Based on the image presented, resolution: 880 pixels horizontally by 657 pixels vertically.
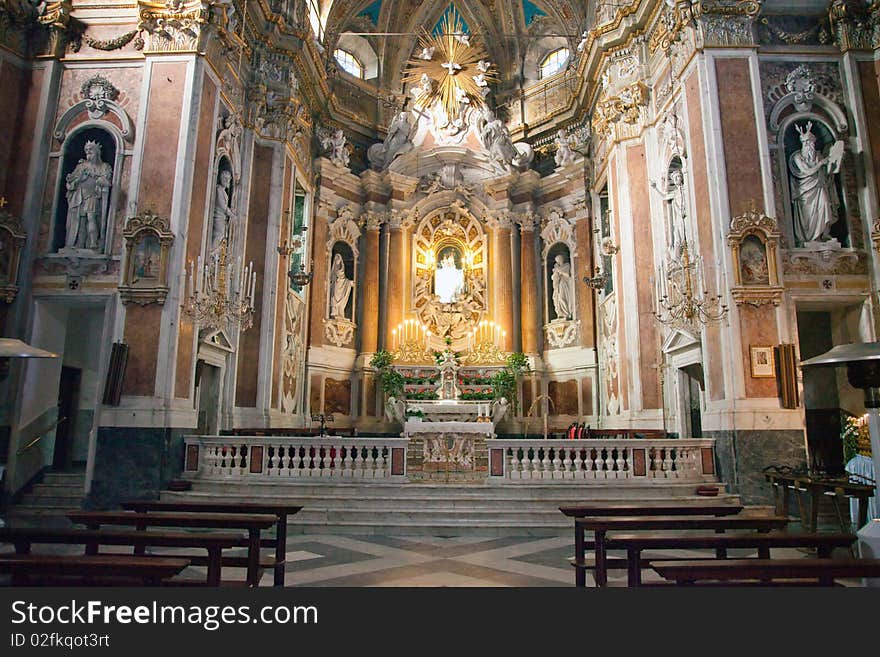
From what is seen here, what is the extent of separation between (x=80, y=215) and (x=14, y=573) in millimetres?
8434

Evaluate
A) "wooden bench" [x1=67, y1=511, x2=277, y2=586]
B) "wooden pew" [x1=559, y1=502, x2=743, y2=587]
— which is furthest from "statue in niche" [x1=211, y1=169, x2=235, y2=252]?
"wooden pew" [x1=559, y1=502, x2=743, y2=587]

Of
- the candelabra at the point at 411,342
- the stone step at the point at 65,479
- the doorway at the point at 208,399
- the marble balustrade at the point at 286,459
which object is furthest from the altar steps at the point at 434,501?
the candelabra at the point at 411,342

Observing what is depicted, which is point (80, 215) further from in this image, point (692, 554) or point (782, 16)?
point (782, 16)

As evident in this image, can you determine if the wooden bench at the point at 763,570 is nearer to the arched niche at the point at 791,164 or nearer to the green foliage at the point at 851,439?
the green foliage at the point at 851,439

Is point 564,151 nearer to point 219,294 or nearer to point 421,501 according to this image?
point 219,294

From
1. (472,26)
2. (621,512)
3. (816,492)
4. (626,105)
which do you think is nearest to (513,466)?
(816,492)

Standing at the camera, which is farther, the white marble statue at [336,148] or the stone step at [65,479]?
the white marble statue at [336,148]

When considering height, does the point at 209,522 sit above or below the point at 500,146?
below

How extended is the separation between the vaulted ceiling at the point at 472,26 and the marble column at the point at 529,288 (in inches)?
218

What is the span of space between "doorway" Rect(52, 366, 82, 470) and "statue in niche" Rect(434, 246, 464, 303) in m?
9.80

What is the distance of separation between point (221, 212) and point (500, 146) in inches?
377

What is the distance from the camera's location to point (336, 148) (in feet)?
58.1

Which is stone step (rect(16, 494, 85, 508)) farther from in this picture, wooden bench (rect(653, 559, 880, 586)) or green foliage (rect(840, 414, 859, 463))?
green foliage (rect(840, 414, 859, 463))

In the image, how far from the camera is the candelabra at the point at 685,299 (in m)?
10.1
